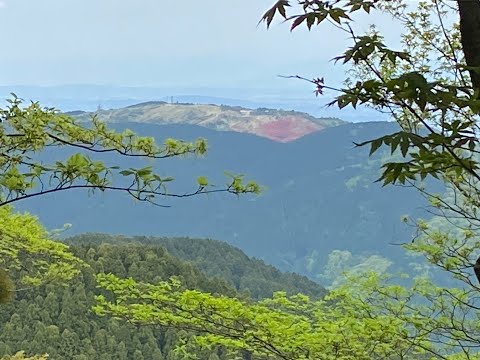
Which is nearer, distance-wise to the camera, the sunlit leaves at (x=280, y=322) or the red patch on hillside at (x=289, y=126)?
the sunlit leaves at (x=280, y=322)

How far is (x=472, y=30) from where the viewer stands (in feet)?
4.05

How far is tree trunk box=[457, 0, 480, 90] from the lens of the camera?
1.23m

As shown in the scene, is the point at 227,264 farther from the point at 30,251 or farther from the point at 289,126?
the point at 289,126

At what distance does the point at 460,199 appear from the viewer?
9.82 ft

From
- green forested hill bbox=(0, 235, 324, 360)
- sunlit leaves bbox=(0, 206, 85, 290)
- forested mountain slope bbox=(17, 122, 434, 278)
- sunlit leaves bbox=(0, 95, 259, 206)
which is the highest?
sunlit leaves bbox=(0, 95, 259, 206)

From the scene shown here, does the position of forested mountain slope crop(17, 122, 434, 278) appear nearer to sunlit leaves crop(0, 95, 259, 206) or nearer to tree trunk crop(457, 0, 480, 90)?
sunlit leaves crop(0, 95, 259, 206)

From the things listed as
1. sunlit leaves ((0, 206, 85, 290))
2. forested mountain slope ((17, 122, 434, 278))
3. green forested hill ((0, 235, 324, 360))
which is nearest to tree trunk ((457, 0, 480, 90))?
sunlit leaves ((0, 206, 85, 290))

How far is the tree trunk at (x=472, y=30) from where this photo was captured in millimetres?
1227

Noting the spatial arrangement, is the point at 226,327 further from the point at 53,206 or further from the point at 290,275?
the point at 53,206

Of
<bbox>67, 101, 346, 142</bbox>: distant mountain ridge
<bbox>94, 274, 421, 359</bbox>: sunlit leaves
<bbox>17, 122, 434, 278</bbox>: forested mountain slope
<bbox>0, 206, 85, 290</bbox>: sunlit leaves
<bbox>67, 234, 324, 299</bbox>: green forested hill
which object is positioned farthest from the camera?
<bbox>67, 101, 346, 142</bbox>: distant mountain ridge

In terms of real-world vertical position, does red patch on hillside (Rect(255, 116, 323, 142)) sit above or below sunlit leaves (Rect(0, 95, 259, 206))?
below

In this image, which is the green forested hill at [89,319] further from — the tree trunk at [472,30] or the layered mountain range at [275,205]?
the layered mountain range at [275,205]

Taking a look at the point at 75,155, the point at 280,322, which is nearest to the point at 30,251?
the point at 280,322

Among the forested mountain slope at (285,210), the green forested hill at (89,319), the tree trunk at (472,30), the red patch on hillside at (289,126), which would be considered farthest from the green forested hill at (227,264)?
the red patch on hillside at (289,126)
